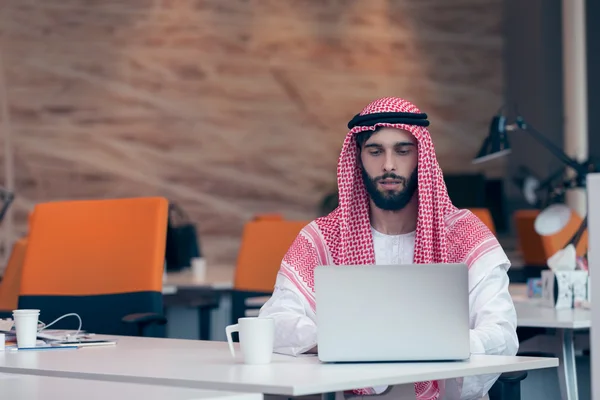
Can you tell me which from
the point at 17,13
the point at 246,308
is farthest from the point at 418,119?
the point at 17,13

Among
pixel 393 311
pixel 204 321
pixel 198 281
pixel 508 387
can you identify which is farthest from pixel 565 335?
pixel 198 281

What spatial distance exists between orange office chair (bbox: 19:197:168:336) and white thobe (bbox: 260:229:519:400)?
2.78 feet

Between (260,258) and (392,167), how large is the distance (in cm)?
213

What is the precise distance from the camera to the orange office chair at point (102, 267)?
347 centimetres

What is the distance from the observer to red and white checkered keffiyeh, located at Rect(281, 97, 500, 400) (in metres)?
2.68

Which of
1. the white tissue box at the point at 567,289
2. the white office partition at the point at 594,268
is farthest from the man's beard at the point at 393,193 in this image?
the white tissue box at the point at 567,289

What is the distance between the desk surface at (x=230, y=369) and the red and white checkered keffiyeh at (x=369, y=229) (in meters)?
0.43

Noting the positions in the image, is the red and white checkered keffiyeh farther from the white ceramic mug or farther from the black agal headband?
the white ceramic mug

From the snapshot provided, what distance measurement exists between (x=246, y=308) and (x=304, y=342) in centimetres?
234

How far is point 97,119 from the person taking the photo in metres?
9.38

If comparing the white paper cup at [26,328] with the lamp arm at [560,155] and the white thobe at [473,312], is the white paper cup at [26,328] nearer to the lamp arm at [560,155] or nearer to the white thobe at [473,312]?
the white thobe at [473,312]

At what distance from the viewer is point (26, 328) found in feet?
8.33

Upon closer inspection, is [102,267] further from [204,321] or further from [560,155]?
[560,155]

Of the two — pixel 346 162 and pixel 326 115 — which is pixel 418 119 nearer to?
pixel 346 162
